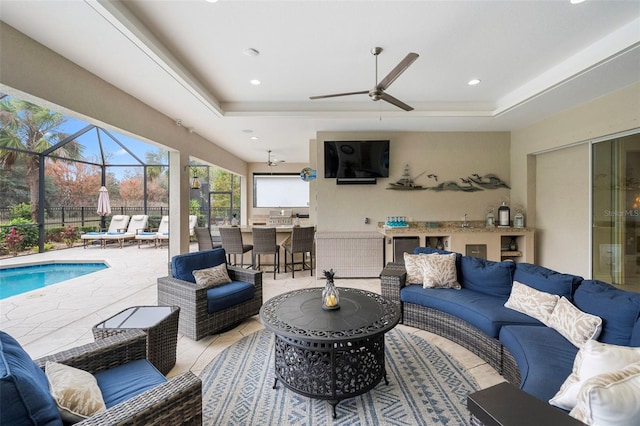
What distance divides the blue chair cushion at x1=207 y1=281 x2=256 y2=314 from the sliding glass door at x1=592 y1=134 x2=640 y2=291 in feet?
16.4

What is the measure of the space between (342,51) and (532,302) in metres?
3.11

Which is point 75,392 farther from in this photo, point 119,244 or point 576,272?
point 119,244

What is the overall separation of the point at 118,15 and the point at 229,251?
13.1 ft

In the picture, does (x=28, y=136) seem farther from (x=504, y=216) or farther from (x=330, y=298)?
(x=504, y=216)

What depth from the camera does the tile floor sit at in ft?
8.55

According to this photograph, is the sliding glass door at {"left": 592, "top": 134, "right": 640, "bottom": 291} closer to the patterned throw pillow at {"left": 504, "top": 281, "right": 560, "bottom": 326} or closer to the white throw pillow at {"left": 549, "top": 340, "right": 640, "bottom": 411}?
the patterned throw pillow at {"left": 504, "top": 281, "right": 560, "bottom": 326}

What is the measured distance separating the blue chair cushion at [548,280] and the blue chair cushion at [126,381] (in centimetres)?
303

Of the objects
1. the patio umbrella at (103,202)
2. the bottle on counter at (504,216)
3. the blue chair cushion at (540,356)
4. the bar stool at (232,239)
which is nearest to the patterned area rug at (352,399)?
the blue chair cushion at (540,356)

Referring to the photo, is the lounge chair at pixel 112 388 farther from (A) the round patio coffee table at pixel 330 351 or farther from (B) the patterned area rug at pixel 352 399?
(A) the round patio coffee table at pixel 330 351

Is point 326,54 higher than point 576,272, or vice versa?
point 326,54

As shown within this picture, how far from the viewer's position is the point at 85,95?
314 cm

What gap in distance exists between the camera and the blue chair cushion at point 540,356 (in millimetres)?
1546

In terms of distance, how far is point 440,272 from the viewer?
3166 millimetres

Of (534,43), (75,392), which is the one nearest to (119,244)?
(75,392)
